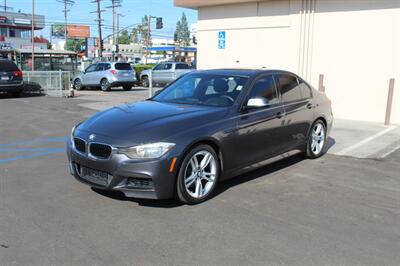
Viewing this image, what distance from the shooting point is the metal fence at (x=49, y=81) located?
2155 cm

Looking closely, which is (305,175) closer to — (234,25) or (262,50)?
(262,50)

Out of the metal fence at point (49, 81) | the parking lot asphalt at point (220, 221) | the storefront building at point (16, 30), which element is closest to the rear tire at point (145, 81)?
the metal fence at point (49, 81)

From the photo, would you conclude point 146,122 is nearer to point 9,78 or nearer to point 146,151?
point 146,151

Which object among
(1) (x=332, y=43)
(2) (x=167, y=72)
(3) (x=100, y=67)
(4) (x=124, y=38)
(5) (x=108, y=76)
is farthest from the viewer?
(4) (x=124, y=38)

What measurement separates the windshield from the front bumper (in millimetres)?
1459

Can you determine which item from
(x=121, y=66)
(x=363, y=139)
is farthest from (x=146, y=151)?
(x=121, y=66)

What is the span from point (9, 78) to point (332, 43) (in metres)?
13.9

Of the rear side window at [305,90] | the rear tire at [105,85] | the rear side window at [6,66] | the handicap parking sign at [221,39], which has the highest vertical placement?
the handicap parking sign at [221,39]

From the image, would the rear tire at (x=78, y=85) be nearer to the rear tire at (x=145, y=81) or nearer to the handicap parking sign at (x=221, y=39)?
the rear tire at (x=145, y=81)

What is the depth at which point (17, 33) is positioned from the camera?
79.9 metres

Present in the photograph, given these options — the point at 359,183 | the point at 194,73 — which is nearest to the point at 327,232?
the point at 359,183

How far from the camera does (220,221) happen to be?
15.6 feet

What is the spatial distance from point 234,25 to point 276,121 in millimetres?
9318

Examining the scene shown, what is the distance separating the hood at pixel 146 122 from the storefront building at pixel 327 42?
722 cm
